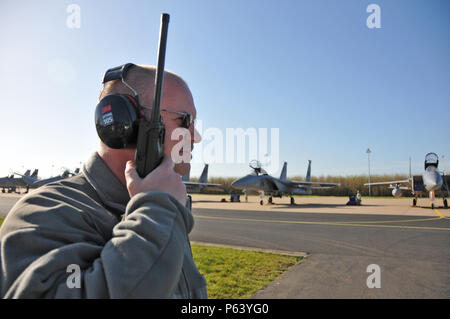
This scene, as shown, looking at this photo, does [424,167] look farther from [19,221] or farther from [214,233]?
[19,221]

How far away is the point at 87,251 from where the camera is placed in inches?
37.5

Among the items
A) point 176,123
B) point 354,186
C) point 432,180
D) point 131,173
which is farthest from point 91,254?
point 354,186

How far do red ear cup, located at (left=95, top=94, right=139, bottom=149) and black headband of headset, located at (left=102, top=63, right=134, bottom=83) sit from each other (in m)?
0.16

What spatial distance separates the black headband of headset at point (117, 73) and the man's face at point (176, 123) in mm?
236

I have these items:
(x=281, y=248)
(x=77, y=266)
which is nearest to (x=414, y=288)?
(x=281, y=248)

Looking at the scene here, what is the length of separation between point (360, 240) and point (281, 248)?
331cm

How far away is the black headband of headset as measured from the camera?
1.38 m

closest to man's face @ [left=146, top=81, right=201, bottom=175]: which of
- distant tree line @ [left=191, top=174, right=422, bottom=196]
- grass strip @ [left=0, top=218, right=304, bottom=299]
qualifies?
grass strip @ [left=0, top=218, right=304, bottom=299]

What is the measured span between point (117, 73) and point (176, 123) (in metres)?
0.42

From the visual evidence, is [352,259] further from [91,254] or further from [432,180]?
[432,180]

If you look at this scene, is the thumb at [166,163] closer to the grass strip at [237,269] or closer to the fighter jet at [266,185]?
the grass strip at [237,269]

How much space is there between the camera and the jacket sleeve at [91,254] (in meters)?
0.83

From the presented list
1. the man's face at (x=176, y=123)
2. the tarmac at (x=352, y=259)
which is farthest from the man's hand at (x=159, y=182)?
the tarmac at (x=352, y=259)

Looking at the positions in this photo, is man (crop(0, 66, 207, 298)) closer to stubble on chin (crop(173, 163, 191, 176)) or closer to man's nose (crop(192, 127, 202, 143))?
stubble on chin (crop(173, 163, 191, 176))
